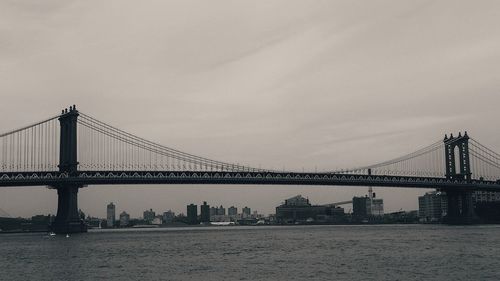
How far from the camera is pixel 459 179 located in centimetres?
12706

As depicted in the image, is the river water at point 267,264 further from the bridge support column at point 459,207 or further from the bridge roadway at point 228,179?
the bridge support column at point 459,207

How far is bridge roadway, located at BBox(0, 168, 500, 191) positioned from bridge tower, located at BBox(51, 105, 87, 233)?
90 cm

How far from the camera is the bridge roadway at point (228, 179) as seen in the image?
298ft

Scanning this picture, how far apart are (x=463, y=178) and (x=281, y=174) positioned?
38.5 meters

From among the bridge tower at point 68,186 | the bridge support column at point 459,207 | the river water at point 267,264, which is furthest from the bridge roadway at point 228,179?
the river water at point 267,264

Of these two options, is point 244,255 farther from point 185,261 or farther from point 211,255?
point 185,261

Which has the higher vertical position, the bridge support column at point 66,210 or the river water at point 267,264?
A: the bridge support column at point 66,210

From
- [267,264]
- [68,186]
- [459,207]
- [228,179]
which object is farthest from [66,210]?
[459,207]

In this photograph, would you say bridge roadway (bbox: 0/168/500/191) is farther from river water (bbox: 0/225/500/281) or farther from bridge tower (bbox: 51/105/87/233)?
river water (bbox: 0/225/500/281)

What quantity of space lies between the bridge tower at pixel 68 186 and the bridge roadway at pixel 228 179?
0.90 metres

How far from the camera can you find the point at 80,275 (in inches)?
1535

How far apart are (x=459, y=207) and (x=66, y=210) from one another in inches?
2935

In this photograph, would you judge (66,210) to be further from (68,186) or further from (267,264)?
(267,264)

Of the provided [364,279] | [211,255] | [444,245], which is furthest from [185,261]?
[444,245]
